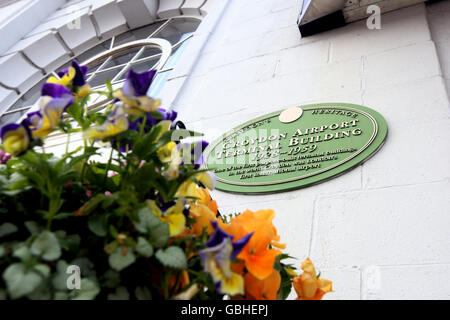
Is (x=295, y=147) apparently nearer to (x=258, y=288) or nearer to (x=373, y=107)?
(x=373, y=107)

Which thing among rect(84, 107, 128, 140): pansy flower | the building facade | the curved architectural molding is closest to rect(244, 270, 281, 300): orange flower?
rect(84, 107, 128, 140): pansy flower

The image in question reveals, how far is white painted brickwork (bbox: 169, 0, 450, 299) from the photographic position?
56.4 inches

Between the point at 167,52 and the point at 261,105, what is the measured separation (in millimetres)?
2488

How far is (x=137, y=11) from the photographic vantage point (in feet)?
18.6

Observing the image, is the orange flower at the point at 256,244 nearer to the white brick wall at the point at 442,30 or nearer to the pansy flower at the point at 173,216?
the pansy flower at the point at 173,216

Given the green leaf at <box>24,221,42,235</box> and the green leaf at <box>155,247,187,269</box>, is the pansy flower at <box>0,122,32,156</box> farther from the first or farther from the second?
the green leaf at <box>155,247,187,269</box>

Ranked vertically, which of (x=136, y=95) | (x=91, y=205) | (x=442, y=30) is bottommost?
(x=442, y=30)

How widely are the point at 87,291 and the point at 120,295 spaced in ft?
0.18

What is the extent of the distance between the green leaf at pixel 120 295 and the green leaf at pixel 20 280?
0.36ft

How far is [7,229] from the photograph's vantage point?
55 centimetres

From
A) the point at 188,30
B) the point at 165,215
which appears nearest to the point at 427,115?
the point at 165,215

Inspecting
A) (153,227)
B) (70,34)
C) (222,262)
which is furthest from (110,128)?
(70,34)

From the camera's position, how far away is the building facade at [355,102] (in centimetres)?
144

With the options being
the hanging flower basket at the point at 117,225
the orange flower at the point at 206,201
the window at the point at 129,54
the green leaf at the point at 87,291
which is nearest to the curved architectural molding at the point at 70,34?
the window at the point at 129,54
